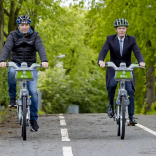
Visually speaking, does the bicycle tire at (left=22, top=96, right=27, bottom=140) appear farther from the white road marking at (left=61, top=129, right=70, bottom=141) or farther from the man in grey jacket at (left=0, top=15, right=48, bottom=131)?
the white road marking at (left=61, top=129, right=70, bottom=141)

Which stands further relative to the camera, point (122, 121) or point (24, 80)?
point (24, 80)

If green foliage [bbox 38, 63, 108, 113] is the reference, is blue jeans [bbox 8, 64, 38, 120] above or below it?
above

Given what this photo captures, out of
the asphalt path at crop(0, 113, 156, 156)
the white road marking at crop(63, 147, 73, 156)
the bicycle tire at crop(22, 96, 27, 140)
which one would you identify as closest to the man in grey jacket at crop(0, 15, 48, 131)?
the bicycle tire at crop(22, 96, 27, 140)

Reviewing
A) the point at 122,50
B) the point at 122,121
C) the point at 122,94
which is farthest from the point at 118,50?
the point at 122,121

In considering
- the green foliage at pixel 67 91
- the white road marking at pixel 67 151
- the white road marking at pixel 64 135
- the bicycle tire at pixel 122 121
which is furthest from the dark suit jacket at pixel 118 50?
the green foliage at pixel 67 91

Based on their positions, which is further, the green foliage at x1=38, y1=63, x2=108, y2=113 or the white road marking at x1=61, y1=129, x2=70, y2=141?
the green foliage at x1=38, y1=63, x2=108, y2=113

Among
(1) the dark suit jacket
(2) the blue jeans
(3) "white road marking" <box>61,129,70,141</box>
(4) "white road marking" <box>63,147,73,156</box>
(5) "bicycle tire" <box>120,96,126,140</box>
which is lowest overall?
(3) "white road marking" <box>61,129,70,141</box>

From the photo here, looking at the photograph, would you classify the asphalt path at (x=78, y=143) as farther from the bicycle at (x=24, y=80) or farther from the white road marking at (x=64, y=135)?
the bicycle at (x=24, y=80)

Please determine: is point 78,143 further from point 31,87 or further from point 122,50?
point 122,50

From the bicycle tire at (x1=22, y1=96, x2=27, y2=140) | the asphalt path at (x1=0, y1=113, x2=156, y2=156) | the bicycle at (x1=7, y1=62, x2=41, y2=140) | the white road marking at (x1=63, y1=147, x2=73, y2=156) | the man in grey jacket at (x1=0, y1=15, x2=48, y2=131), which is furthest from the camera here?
the man in grey jacket at (x1=0, y1=15, x2=48, y2=131)

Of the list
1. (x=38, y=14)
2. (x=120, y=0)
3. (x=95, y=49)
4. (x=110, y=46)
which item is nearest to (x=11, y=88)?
(x=110, y=46)

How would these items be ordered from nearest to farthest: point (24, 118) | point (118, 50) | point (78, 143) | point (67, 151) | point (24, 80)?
1. point (67, 151)
2. point (78, 143)
3. point (24, 118)
4. point (24, 80)
5. point (118, 50)

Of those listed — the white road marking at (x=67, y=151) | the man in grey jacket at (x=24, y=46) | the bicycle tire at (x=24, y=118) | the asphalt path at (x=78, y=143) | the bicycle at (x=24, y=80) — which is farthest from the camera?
the man in grey jacket at (x=24, y=46)

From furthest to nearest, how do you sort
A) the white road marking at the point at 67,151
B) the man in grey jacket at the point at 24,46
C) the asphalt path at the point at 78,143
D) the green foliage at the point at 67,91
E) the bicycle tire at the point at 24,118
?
the green foliage at the point at 67,91, the man in grey jacket at the point at 24,46, the bicycle tire at the point at 24,118, the asphalt path at the point at 78,143, the white road marking at the point at 67,151
